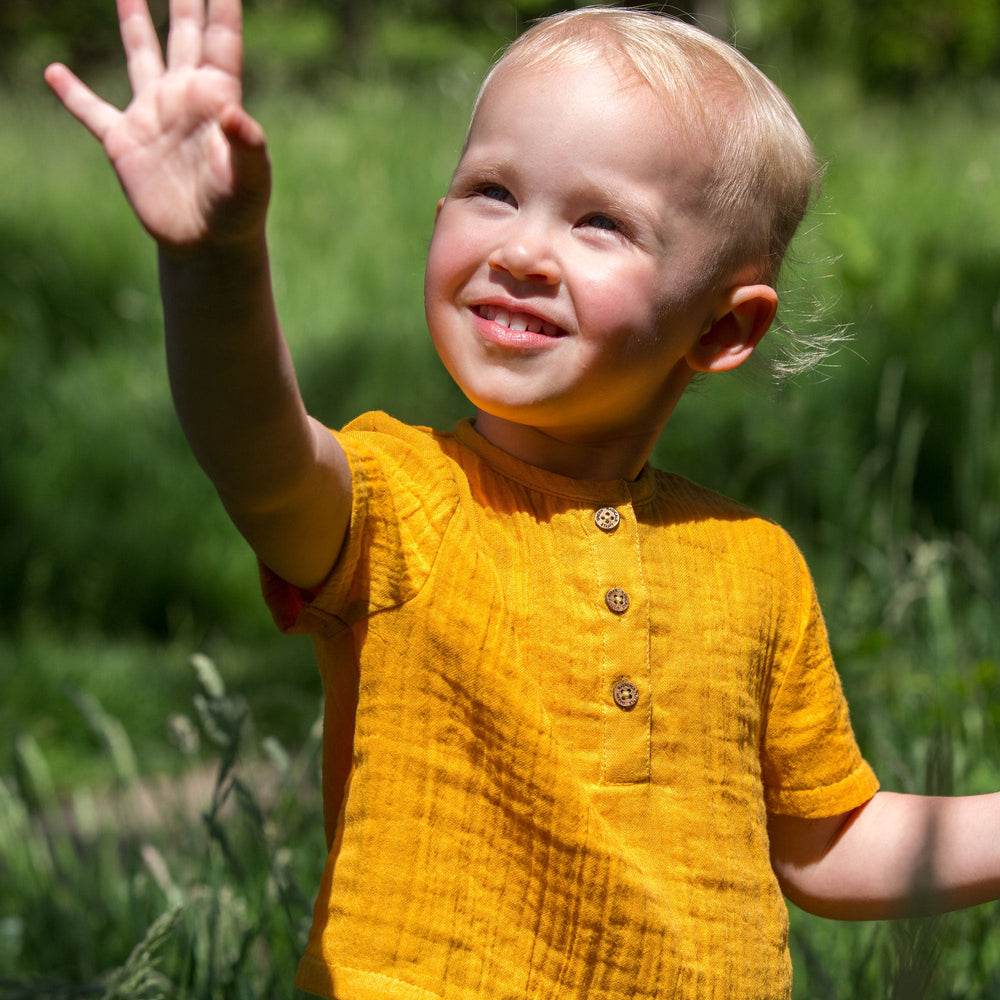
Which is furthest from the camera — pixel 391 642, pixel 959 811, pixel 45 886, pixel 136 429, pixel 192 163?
pixel 136 429

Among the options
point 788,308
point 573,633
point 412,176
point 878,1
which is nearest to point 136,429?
point 412,176

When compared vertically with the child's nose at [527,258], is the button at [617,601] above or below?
below

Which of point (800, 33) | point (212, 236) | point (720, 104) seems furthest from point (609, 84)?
point (800, 33)

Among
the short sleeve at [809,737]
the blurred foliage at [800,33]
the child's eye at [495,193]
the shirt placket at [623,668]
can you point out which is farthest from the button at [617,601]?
the blurred foliage at [800,33]

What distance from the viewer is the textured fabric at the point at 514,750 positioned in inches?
44.9

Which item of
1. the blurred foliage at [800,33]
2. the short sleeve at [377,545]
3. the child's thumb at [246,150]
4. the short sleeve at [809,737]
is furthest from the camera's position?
the blurred foliage at [800,33]

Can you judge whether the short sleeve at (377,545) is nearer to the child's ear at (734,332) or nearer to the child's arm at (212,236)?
the child's arm at (212,236)

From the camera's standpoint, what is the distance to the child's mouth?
3.87 ft

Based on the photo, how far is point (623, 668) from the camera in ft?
3.87

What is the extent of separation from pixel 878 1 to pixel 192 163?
1303 cm

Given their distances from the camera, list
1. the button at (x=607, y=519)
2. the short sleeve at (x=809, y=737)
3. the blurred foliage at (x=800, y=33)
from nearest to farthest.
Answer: the button at (x=607, y=519) < the short sleeve at (x=809, y=737) < the blurred foliage at (x=800, y=33)

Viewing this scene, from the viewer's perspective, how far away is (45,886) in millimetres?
2039

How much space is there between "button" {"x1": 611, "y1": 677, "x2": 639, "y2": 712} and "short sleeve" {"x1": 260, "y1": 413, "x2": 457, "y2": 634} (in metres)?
0.20

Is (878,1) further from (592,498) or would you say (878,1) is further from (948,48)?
(592,498)
